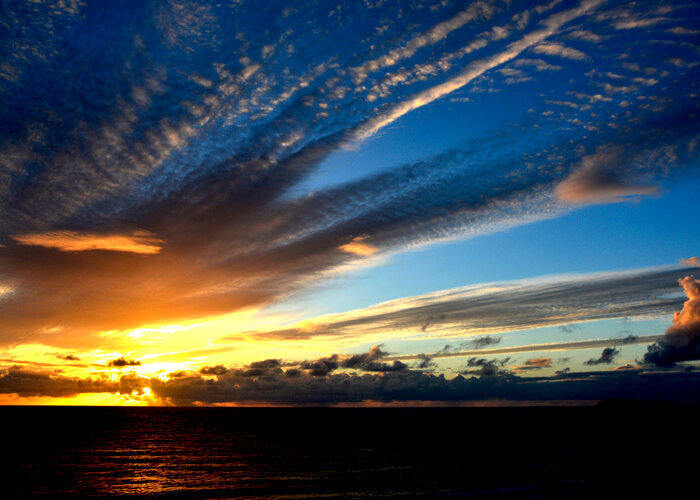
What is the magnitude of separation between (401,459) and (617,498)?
112 ft

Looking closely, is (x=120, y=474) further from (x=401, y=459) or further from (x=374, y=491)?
(x=401, y=459)

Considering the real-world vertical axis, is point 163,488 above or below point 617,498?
above

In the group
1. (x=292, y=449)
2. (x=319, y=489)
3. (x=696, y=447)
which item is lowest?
(x=696, y=447)

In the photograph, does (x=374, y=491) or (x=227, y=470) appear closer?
(x=374, y=491)

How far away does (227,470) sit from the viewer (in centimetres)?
6181

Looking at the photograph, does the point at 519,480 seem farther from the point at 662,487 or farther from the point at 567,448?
the point at 567,448

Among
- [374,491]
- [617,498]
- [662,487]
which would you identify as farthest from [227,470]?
[662,487]

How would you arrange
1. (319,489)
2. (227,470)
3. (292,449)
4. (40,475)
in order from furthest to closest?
(292,449), (227,470), (40,475), (319,489)

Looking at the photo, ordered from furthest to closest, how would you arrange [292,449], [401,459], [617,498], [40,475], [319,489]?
[292,449]
[401,459]
[40,475]
[319,489]
[617,498]

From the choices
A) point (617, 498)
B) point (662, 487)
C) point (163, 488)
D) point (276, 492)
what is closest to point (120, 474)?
point (163, 488)

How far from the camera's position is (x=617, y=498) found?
44.3 m

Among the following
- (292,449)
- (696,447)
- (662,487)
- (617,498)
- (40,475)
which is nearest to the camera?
(617,498)

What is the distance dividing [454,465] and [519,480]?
13.0 meters

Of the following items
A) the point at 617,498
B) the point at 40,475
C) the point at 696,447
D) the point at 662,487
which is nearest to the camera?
the point at 617,498
